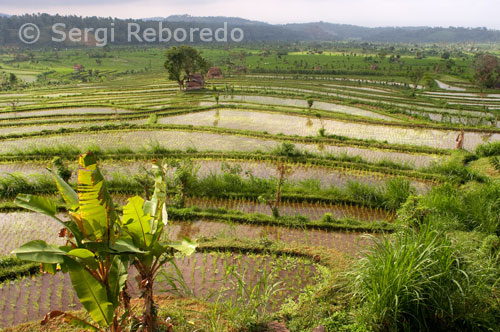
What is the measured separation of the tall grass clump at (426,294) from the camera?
11.4 feet

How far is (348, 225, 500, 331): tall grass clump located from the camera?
3.48m

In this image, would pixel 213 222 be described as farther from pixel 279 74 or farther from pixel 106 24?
pixel 106 24

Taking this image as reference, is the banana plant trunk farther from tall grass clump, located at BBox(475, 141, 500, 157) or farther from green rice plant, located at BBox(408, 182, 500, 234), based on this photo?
tall grass clump, located at BBox(475, 141, 500, 157)

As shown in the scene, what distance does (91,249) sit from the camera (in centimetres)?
291

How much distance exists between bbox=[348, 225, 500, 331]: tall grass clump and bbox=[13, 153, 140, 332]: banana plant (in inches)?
104

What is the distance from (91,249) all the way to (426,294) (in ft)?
11.8

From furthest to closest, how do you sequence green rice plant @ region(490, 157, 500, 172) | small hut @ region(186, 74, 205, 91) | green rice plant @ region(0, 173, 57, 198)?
small hut @ region(186, 74, 205, 91)
green rice plant @ region(490, 157, 500, 172)
green rice plant @ region(0, 173, 57, 198)

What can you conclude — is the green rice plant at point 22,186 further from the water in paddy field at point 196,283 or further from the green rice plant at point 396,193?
the green rice plant at point 396,193

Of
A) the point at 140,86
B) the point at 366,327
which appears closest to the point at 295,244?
the point at 366,327

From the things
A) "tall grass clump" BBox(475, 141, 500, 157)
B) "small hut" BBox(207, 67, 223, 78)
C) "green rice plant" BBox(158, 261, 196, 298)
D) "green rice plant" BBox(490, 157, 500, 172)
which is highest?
"small hut" BBox(207, 67, 223, 78)

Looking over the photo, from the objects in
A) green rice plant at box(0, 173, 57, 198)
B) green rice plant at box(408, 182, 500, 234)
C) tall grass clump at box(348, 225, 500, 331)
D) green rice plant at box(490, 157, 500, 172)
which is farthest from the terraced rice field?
green rice plant at box(490, 157, 500, 172)

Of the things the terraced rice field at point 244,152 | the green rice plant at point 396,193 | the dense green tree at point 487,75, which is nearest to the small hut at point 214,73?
the terraced rice field at point 244,152

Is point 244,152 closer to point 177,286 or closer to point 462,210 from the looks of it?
point 177,286

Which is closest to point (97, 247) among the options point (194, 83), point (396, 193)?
point (396, 193)
